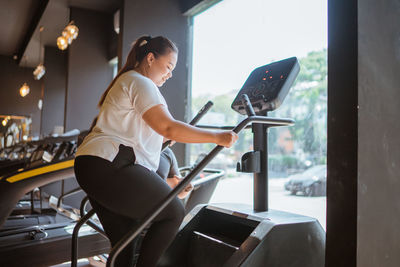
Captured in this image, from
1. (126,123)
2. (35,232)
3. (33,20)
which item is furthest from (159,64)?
(33,20)

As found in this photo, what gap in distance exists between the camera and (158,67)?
5.83ft

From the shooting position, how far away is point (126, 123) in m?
1.60

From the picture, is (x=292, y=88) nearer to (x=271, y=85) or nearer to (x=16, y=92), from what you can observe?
(x=271, y=85)

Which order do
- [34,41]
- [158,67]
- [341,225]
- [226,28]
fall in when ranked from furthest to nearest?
[34,41]
[226,28]
[158,67]
[341,225]

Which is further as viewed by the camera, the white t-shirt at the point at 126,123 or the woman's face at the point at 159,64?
the woman's face at the point at 159,64

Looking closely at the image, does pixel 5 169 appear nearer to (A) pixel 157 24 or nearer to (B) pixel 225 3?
(A) pixel 157 24

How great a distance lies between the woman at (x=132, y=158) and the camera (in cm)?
150

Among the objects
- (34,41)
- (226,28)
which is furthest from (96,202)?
(34,41)

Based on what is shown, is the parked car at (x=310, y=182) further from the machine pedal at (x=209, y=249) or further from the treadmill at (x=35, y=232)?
the treadmill at (x=35, y=232)

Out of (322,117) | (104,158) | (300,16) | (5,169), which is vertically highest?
(300,16)

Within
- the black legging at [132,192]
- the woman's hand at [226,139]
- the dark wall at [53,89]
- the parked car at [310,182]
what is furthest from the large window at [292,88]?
the dark wall at [53,89]

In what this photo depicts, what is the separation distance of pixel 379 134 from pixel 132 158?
1.15 m

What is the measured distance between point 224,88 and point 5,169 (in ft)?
11.2

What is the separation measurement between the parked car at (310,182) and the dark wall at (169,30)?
4.83 feet
